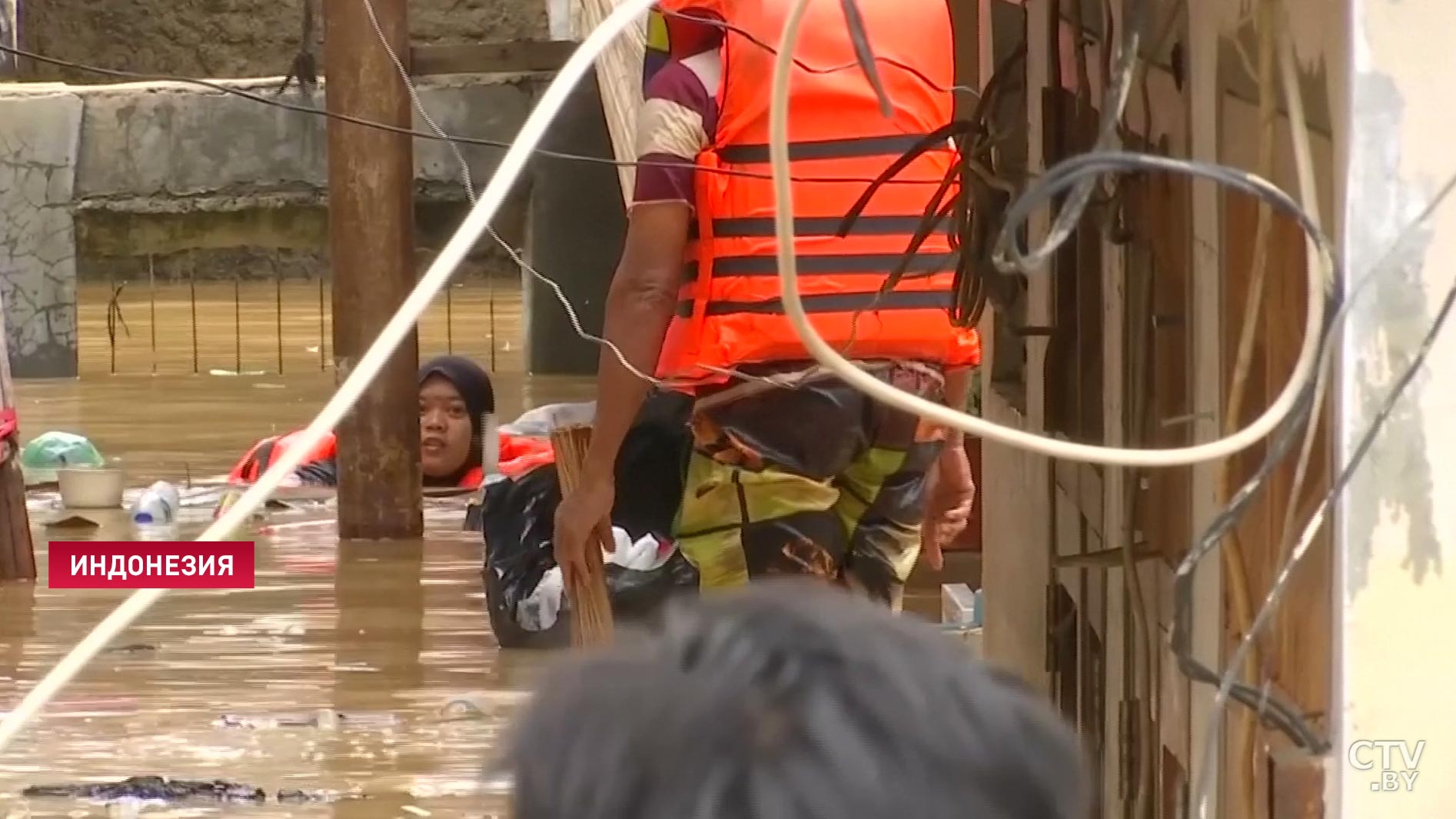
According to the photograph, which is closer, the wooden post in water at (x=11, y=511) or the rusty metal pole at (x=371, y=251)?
the wooden post in water at (x=11, y=511)

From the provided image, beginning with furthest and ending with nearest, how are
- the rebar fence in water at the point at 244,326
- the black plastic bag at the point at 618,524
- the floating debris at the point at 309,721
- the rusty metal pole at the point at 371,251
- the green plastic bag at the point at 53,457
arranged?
the rebar fence in water at the point at 244,326 < the green plastic bag at the point at 53,457 < the rusty metal pole at the point at 371,251 < the black plastic bag at the point at 618,524 < the floating debris at the point at 309,721

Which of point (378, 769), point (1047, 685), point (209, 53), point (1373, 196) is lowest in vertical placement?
point (378, 769)

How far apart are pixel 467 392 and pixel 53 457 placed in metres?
1.71

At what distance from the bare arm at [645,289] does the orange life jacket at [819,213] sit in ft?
0.23

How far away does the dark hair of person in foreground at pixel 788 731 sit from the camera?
736 millimetres

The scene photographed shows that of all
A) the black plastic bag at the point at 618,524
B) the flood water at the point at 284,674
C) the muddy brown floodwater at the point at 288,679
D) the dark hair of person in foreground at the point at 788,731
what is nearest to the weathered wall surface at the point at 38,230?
the flood water at the point at 284,674

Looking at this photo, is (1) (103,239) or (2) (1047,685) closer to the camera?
(2) (1047,685)

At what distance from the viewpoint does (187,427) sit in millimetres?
9141

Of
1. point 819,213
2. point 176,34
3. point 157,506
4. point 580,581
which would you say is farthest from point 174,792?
point 176,34

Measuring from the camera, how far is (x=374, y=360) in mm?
1179

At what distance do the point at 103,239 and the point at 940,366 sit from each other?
995cm

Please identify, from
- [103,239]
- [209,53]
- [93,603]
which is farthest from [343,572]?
[209,53]

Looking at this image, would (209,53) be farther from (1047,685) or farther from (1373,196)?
(1373,196)

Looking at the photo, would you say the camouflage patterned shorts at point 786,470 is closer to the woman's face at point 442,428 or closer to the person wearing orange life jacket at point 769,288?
the person wearing orange life jacket at point 769,288
